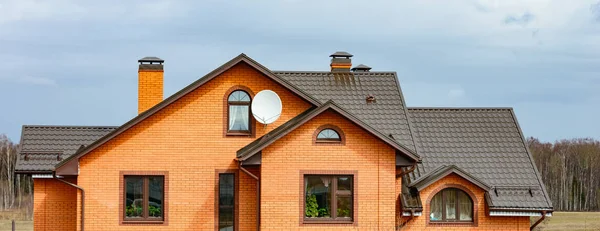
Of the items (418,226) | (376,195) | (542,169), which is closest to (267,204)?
(376,195)

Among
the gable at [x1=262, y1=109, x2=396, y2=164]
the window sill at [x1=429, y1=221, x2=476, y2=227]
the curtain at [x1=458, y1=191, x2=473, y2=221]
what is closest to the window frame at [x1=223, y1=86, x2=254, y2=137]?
the gable at [x1=262, y1=109, x2=396, y2=164]

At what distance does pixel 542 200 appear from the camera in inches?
914

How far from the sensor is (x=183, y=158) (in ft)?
74.4

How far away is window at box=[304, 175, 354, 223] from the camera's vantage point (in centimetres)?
2194

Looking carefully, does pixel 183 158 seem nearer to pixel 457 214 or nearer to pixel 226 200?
pixel 226 200

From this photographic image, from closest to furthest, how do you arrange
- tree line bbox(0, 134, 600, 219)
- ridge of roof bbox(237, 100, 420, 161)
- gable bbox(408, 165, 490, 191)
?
ridge of roof bbox(237, 100, 420, 161)
gable bbox(408, 165, 490, 191)
tree line bbox(0, 134, 600, 219)

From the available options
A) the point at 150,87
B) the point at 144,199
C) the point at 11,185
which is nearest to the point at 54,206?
the point at 144,199

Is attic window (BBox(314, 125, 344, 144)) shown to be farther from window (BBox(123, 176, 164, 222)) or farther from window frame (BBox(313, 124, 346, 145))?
window (BBox(123, 176, 164, 222))

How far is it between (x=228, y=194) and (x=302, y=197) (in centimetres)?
209

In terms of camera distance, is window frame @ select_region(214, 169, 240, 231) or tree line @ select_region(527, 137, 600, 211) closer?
window frame @ select_region(214, 169, 240, 231)

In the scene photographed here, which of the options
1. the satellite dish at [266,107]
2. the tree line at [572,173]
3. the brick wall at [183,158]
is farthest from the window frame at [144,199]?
the tree line at [572,173]

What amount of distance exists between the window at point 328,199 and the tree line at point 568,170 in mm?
58493

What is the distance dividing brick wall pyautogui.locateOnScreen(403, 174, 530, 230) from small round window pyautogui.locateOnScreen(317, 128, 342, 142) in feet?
9.02

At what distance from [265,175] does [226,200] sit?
1.63 m
